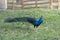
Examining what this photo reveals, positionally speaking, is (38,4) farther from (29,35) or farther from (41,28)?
(29,35)

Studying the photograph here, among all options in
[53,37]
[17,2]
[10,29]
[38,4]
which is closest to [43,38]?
[53,37]

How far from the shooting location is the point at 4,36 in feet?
21.1

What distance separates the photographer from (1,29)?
7301 mm

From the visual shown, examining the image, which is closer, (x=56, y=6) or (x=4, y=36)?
(x=4, y=36)

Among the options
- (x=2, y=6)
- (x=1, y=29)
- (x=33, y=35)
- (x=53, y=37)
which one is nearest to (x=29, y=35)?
(x=33, y=35)

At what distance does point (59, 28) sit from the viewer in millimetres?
7699

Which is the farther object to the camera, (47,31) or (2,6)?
(2,6)

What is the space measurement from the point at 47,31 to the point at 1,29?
1.49m

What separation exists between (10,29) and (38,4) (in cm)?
875

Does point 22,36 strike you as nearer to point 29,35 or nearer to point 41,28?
point 29,35

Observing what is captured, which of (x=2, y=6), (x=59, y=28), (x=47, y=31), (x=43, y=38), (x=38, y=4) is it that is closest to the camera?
(x=43, y=38)

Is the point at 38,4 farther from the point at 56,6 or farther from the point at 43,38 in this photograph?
the point at 43,38

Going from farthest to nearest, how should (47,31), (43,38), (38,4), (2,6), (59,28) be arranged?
(38,4), (2,6), (59,28), (47,31), (43,38)

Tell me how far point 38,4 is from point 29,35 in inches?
371
